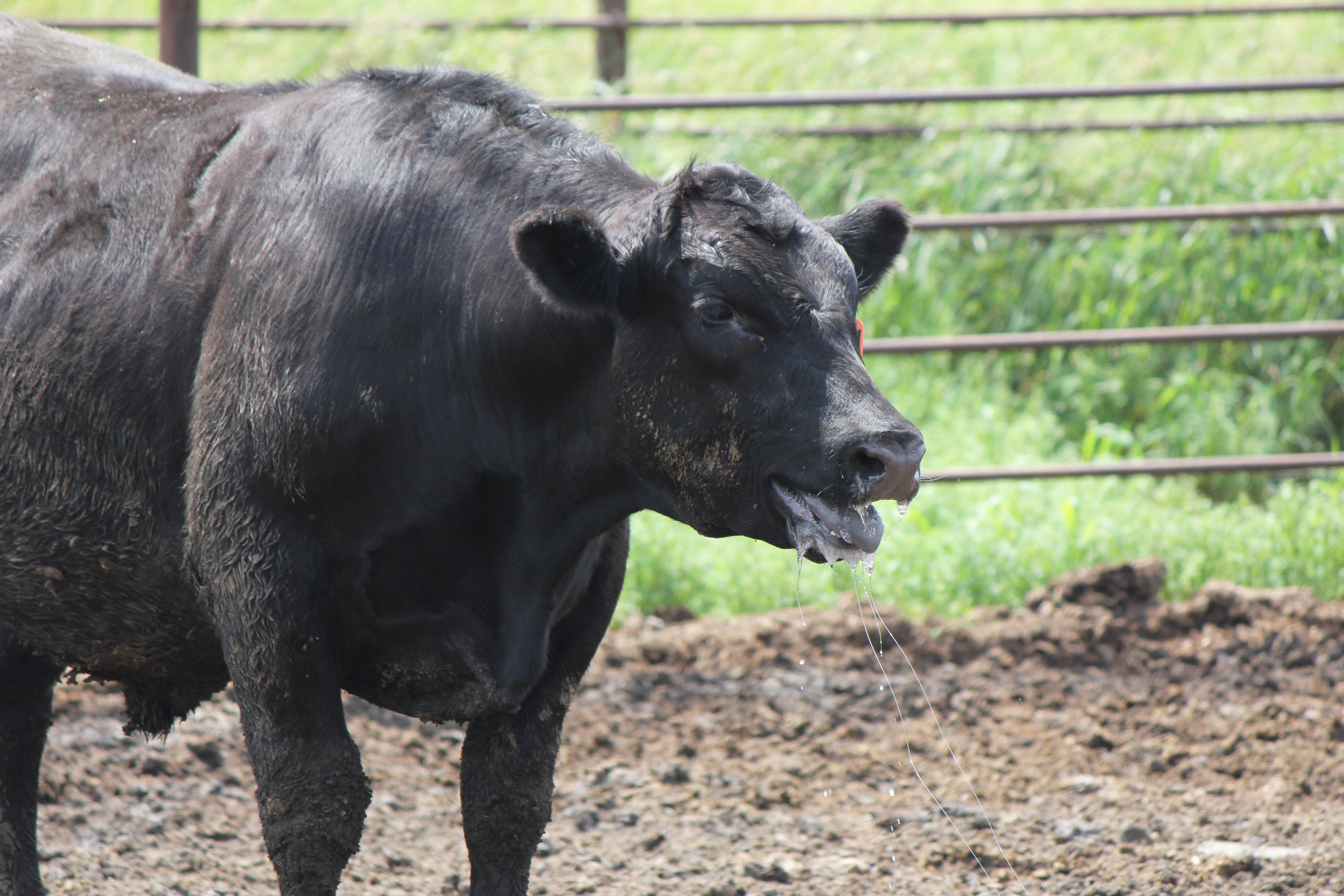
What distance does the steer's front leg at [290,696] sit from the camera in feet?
8.74

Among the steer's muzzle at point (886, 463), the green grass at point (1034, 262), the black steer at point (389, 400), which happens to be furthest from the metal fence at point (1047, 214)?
the steer's muzzle at point (886, 463)

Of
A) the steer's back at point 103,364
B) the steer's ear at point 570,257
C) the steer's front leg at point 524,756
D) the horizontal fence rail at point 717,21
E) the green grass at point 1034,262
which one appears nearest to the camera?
the steer's ear at point 570,257

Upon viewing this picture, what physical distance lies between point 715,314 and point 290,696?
42.2 inches

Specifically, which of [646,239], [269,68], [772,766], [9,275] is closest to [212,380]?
[9,275]

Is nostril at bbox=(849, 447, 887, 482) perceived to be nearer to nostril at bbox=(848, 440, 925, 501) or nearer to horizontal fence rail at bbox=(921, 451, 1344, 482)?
nostril at bbox=(848, 440, 925, 501)

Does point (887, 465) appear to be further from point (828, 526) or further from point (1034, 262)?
point (1034, 262)

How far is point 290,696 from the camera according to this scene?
2732mm

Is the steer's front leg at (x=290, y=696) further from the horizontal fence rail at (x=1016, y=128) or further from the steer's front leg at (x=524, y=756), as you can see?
the horizontal fence rail at (x=1016, y=128)

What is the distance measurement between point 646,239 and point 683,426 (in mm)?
328

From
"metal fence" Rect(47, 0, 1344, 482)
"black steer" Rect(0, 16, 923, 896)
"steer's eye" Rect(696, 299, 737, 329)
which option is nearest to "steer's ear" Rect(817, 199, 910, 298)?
"black steer" Rect(0, 16, 923, 896)

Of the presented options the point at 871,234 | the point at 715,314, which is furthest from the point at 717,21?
the point at 715,314

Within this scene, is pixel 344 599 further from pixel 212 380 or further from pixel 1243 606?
pixel 1243 606

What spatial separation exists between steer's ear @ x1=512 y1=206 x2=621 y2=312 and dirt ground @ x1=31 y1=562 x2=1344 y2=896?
1810 mm

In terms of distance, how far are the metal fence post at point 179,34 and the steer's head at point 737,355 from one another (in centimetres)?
342
